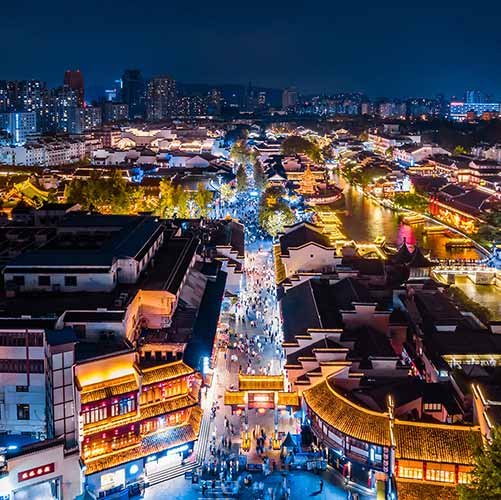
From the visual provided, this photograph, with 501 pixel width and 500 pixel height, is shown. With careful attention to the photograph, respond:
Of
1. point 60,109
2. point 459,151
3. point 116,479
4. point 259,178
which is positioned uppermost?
point 60,109

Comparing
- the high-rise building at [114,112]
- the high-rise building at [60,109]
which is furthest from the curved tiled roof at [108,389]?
the high-rise building at [114,112]

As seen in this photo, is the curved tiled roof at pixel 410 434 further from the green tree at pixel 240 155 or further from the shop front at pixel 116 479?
the green tree at pixel 240 155

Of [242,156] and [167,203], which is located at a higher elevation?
[242,156]

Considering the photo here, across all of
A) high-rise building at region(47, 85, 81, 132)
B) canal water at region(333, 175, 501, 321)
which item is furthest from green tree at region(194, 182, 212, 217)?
high-rise building at region(47, 85, 81, 132)

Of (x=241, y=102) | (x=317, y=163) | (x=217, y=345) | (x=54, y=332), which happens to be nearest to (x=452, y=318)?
(x=217, y=345)

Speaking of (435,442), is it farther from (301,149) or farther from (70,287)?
(301,149)

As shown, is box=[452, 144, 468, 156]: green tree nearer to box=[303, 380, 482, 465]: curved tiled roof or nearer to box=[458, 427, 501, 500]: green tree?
box=[303, 380, 482, 465]: curved tiled roof

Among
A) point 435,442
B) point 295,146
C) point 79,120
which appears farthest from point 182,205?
point 79,120
